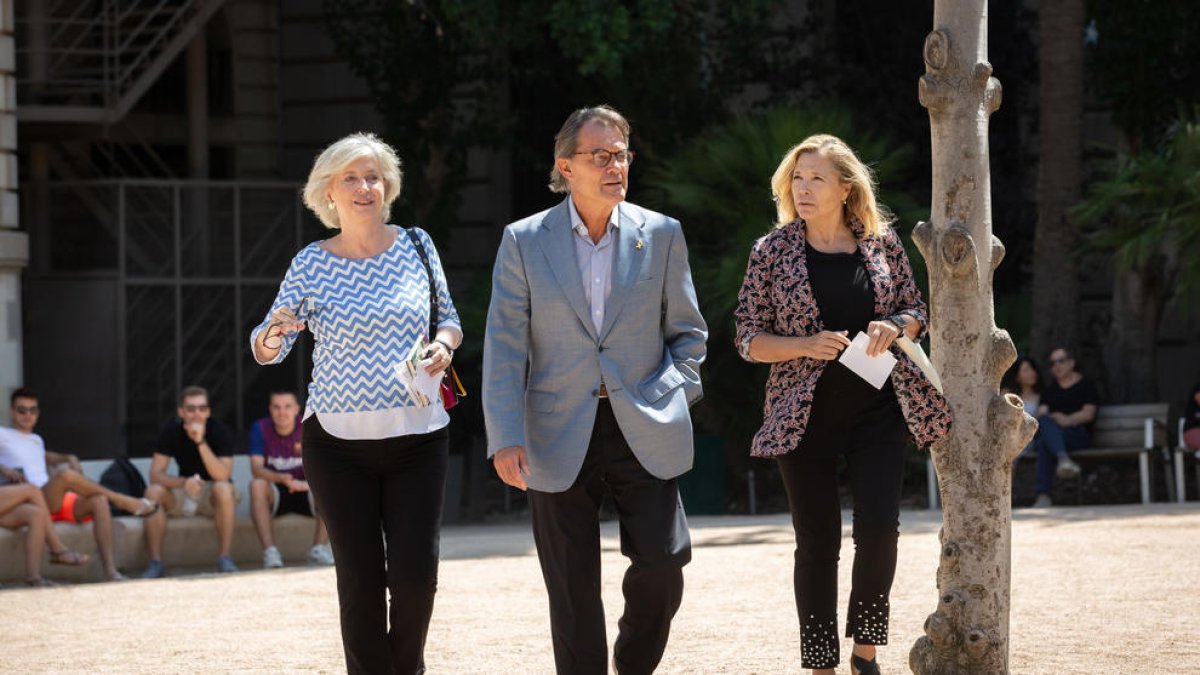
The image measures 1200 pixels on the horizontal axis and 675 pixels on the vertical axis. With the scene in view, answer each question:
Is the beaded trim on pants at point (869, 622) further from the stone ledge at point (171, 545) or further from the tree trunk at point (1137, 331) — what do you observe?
the tree trunk at point (1137, 331)

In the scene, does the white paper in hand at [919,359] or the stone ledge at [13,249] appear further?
the stone ledge at [13,249]

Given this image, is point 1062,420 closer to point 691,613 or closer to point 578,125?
point 691,613

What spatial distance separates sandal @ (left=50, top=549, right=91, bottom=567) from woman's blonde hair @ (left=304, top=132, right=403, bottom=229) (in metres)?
6.76

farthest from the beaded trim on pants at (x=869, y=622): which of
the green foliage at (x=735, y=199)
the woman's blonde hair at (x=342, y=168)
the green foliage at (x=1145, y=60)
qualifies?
the green foliage at (x=1145, y=60)

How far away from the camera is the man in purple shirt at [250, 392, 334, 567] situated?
43.8 feet

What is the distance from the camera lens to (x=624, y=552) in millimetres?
5812

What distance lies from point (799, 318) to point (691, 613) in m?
2.99

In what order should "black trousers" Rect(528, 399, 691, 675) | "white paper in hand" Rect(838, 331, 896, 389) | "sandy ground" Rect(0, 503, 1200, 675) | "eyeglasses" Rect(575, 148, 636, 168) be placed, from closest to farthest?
"black trousers" Rect(528, 399, 691, 675) → "eyeglasses" Rect(575, 148, 636, 168) → "white paper in hand" Rect(838, 331, 896, 389) → "sandy ground" Rect(0, 503, 1200, 675)

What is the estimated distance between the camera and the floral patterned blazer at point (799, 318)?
20.8 ft

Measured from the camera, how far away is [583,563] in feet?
19.1

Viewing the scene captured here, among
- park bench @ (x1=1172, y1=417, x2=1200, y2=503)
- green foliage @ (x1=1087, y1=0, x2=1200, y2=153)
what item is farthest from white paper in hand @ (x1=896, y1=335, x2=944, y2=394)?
green foliage @ (x1=1087, y1=0, x2=1200, y2=153)

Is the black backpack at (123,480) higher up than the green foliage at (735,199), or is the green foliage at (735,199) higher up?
the green foliage at (735,199)

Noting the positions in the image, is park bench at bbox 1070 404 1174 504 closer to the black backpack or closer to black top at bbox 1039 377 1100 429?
black top at bbox 1039 377 1100 429

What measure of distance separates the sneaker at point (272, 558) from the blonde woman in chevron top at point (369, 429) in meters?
7.04
